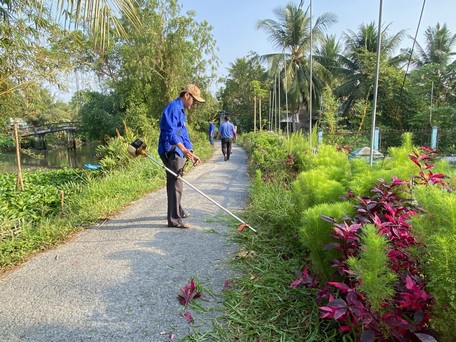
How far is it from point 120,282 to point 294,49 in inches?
998

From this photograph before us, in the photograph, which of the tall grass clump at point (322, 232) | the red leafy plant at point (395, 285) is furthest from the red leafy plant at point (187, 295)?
the tall grass clump at point (322, 232)

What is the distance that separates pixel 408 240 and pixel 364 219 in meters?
0.26

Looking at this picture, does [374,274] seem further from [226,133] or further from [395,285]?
[226,133]

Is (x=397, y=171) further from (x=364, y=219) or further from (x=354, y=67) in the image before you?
(x=354, y=67)

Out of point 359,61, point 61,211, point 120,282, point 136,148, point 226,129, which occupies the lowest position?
point 120,282

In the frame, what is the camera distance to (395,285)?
1.36 meters

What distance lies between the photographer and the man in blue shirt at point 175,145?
11.9 feet

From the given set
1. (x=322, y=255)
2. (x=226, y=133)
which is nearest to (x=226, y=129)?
(x=226, y=133)

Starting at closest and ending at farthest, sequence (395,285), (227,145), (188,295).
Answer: (395,285) → (188,295) → (227,145)

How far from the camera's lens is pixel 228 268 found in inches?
109

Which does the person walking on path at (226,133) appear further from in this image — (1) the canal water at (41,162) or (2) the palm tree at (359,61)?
(2) the palm tree at (359,61)

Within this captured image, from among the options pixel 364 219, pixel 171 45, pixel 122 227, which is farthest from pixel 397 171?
pixel 171 45

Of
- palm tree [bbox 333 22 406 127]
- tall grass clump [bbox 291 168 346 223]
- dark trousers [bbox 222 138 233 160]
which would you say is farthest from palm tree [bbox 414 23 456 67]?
tall grass clump [bbox 291 168 346 223]

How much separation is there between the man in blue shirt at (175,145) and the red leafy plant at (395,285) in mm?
2149
